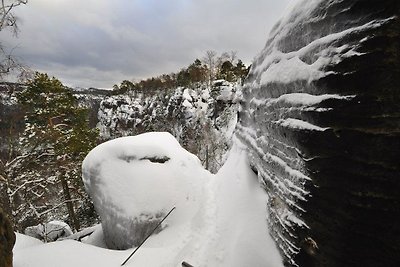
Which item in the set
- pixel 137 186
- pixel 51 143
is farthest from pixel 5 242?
pixel 51 143

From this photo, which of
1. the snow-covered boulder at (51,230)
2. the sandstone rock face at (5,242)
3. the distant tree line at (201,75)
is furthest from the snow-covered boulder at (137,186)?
the distant tree line at (201,75)

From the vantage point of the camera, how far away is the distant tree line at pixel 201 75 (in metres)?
48.3

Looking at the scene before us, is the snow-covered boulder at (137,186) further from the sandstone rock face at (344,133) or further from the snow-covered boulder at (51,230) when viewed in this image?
the sandstone rock face at (344,133)

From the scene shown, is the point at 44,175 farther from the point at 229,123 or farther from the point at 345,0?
the point at 229,123

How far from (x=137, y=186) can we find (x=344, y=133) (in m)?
6.46

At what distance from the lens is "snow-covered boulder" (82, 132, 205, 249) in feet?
24.4

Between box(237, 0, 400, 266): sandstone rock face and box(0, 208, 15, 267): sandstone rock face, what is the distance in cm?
430

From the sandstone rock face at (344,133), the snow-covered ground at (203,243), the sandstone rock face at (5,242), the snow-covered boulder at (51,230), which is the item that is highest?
the sandstone rock face at (344,133)

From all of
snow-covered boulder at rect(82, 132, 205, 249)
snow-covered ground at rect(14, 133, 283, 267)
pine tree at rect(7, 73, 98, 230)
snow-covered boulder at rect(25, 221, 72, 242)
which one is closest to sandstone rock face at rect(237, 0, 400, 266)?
snow-covered ground at rect(14, 133, 283, 267)

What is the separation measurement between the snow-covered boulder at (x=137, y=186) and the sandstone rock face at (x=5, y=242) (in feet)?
10.1

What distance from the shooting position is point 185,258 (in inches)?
224

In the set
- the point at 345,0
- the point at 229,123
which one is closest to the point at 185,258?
the point at 345,0

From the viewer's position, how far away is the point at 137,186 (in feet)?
26.5

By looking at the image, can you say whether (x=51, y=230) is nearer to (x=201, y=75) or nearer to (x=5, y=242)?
(x=5, y=242)
